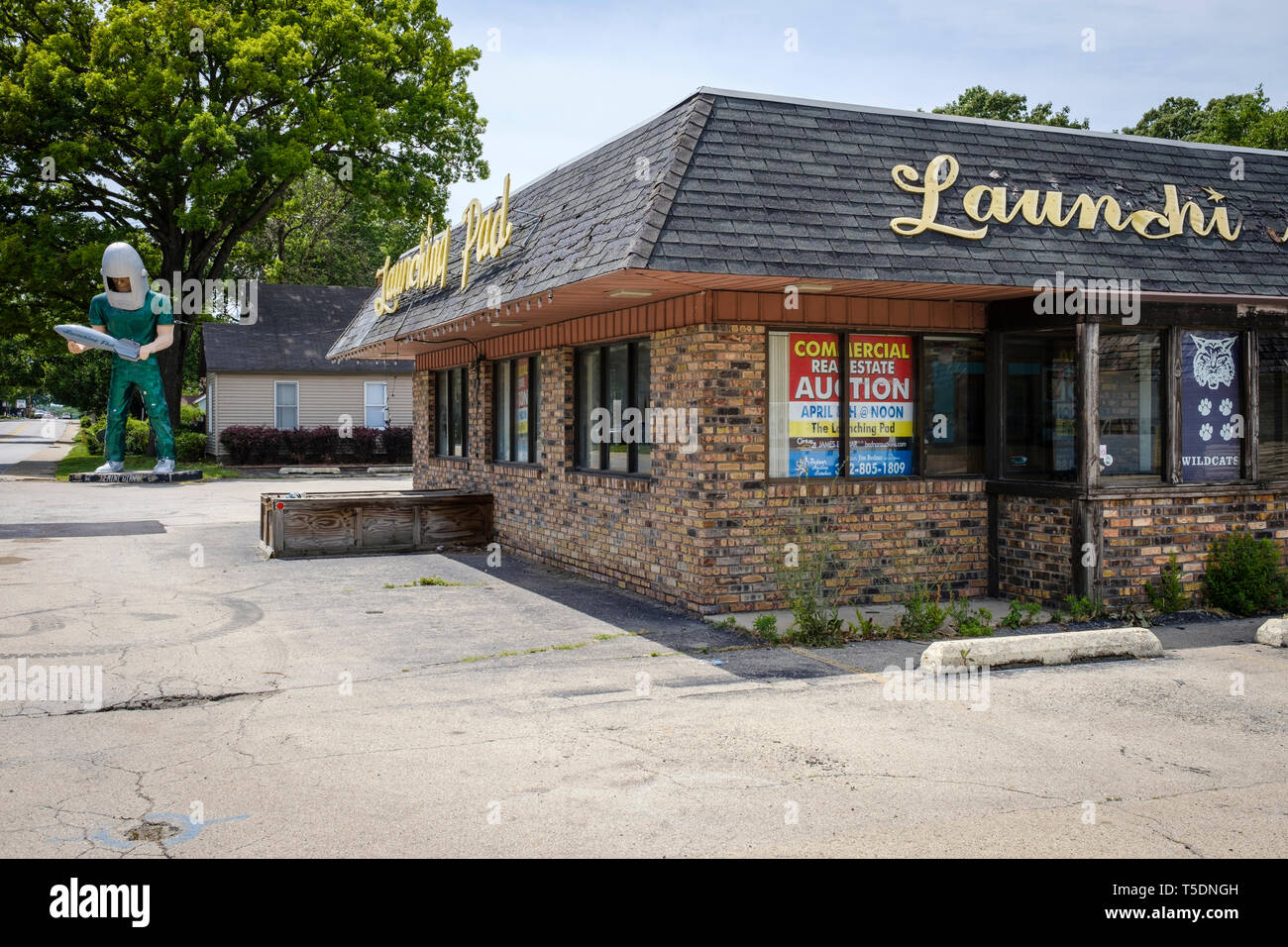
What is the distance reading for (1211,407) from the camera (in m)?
11.3

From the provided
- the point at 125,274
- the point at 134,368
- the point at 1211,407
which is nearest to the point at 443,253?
the point at 1211,407

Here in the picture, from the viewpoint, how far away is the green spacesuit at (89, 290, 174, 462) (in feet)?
93.2

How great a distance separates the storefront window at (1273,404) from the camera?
1158 cm

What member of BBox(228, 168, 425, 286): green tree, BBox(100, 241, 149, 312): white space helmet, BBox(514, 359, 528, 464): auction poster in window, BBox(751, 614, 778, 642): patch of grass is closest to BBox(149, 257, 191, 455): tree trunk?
BBox(100, 241, 149, 312): white space helmet

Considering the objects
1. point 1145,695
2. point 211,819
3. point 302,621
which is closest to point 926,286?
point 1145,695

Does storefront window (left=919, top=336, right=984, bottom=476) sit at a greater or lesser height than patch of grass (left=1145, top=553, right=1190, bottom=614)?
greater

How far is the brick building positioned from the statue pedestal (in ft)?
71.6

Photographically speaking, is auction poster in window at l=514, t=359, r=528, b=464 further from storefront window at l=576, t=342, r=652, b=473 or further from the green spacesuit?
the green spacesuit

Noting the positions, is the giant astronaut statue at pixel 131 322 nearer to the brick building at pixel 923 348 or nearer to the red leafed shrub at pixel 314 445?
the red leafed shrub at pixel 314 445

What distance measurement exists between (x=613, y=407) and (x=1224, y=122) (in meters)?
39.4

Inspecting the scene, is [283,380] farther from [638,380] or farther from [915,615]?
[915,615]

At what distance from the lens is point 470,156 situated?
40.2 meters

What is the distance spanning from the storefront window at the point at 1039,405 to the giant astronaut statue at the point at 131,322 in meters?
22.3

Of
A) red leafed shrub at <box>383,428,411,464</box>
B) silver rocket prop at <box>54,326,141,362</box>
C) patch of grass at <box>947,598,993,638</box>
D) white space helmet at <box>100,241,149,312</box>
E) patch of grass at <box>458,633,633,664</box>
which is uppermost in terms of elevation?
white space helmet at <box>100,241,149,312</box>
